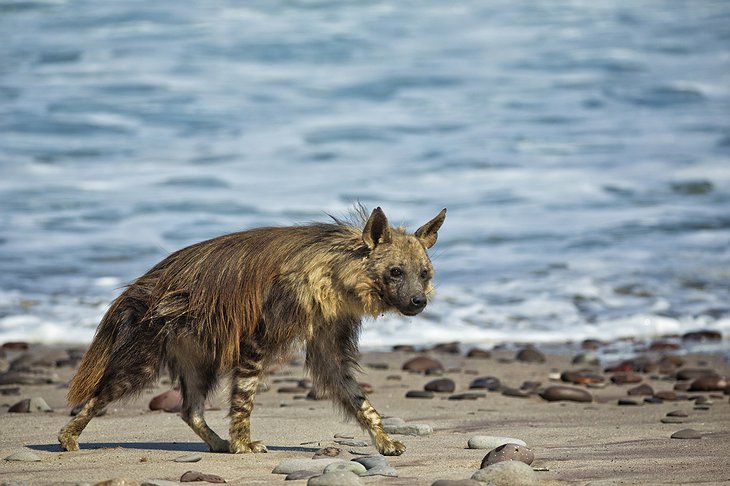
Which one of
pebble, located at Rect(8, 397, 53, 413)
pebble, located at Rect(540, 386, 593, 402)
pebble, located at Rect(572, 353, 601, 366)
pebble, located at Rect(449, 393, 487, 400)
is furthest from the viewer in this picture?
pebble, located at Rect(572, 353, 601, 366)

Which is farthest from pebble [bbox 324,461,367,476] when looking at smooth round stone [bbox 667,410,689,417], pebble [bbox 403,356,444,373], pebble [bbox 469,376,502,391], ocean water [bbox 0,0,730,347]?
ocean water [bbox 0,0,730,347]

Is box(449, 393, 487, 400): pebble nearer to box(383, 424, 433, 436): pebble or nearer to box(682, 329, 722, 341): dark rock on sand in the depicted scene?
box(383, 424, 433, 436): pebble

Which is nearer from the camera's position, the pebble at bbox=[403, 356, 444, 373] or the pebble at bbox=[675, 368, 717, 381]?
the pebble at bbox=[675, 368, 717, 381]

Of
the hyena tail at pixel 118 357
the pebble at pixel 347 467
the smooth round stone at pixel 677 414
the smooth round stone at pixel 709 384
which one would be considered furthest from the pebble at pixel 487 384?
the pebble at pixel 347 467

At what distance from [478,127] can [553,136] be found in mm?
1711

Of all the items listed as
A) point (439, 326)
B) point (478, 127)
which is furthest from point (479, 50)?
point (439, 326)

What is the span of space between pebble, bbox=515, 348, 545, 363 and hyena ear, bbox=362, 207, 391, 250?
4.67 m

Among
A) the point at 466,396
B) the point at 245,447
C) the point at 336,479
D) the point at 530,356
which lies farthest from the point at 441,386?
the point at 336,479

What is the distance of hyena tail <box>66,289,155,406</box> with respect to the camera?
6.72 m

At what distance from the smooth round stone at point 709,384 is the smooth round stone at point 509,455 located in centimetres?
395

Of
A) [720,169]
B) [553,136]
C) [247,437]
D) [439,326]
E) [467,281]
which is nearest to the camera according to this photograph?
[247,437]

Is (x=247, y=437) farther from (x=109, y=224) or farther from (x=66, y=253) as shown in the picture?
(x=109, y=224)

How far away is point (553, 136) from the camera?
79.2ft

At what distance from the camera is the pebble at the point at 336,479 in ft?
16.7
